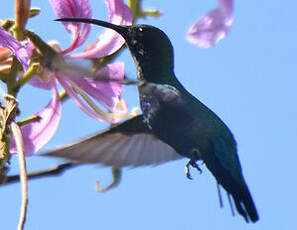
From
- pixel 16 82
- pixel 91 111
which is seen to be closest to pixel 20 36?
pixel 16 82

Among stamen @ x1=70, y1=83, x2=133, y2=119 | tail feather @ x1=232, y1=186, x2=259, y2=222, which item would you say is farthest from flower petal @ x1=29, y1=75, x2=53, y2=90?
tail feather @ x1=232, y1=186, x2=259, y2=222

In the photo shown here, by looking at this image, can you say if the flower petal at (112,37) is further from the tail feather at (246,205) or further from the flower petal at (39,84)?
the tail feather at (246,205)

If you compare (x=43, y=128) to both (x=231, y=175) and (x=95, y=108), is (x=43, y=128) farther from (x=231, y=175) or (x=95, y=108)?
(x=231, y=175)

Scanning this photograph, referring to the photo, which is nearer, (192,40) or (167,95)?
(192,40)

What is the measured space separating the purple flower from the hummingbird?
0.07 metres

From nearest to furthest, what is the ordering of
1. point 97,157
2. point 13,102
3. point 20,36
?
point 13,102 < point 20,36 < point 97,157

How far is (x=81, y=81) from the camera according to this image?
6.77 feet

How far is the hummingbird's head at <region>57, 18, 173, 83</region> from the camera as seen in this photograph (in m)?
1.90

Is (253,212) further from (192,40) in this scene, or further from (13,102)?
(13,102)

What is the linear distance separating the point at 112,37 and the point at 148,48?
0.52 feet

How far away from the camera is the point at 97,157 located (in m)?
1.92

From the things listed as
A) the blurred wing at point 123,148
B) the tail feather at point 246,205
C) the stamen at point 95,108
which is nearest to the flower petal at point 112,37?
the stamen at point 95,108

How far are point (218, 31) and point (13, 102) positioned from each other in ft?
1.72

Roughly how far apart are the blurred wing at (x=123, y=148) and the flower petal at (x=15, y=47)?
10.3 inches
